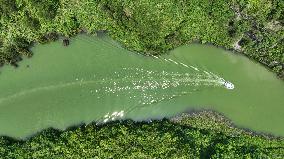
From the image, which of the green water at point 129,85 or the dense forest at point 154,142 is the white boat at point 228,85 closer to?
the green water at point 129,85

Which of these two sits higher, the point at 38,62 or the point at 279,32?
the point at 279,32

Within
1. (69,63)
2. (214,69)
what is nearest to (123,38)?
(69,63)

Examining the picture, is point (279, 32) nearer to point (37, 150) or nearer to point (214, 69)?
point (214, 69)

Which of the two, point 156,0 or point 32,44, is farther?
point 32,44

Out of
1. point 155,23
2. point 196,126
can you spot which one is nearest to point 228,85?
point 196,126

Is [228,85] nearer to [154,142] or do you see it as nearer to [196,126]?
[196,126]

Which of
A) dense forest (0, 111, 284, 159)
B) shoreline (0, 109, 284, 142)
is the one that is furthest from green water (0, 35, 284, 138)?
dense forest (0, 111, 284, 159)
